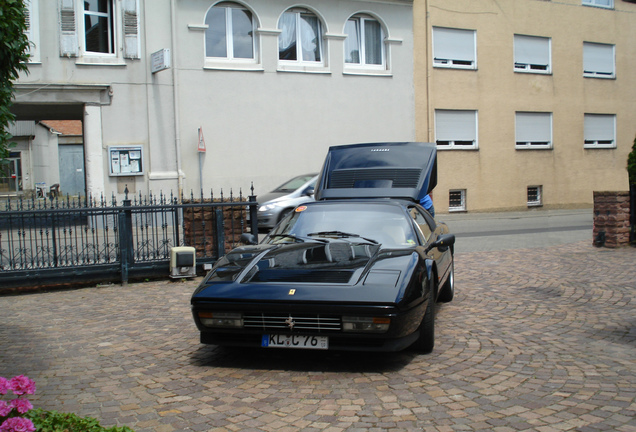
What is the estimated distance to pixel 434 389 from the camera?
4.55 m

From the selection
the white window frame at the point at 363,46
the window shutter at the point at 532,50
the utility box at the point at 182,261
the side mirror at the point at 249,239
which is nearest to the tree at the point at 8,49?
the side mirror at the point at 249,239

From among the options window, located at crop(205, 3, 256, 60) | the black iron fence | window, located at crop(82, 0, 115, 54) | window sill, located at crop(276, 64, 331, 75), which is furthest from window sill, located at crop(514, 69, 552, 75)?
the black iron fence

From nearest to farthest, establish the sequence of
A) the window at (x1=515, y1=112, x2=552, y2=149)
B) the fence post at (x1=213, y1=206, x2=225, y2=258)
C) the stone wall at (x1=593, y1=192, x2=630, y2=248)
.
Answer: the fence post at (x1=213, y1=206, x2=225, y2=258)
the stone wall at (x1=593, y1=192, x2=630, y2=248)
the window at (x1=515, y1=112, x2=552, y2=149)

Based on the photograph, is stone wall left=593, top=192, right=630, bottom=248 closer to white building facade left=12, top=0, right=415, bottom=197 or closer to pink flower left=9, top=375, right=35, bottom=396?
white building facade left=12, top=0, right=415, bottom=197

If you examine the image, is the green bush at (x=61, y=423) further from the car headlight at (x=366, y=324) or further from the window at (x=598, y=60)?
the window at (x=598, y=60)

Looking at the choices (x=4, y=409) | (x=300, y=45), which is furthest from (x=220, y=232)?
(x=300, y=45)

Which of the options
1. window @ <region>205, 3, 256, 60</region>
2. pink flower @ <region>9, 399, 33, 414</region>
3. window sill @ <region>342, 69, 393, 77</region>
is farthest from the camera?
window sill @ <region>342, 69, 393, 77</region>

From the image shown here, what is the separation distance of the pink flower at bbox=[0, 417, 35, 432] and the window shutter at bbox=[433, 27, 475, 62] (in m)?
21.5

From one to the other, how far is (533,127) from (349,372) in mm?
21649

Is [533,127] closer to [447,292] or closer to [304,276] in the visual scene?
[447,292]

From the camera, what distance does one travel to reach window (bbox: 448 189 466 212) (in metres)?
22.8

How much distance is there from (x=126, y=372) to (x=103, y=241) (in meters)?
4.56

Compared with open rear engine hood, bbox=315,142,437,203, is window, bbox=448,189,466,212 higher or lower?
lower

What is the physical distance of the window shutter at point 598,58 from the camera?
84.4 ft
